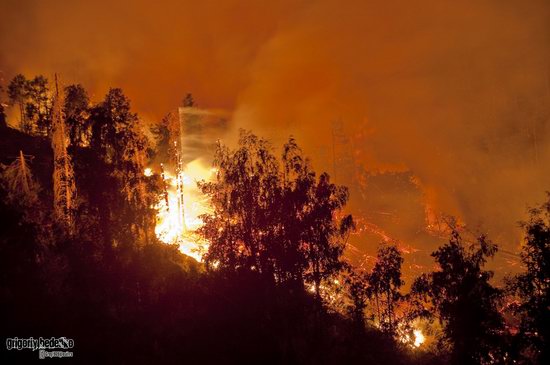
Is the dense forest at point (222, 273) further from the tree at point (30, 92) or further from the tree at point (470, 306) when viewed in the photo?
the tree at point (30, 92)

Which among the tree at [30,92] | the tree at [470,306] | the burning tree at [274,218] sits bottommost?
the tree at [470,306]

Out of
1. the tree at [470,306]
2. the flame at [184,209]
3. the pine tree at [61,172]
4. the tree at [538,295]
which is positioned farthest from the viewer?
the flame at [184,209]

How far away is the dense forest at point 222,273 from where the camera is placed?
16688 millimetres

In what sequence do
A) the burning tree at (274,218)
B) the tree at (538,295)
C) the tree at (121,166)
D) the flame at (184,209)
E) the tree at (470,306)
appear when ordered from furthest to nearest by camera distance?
the flame at (184,209)
the tree at (121,166)
the burning tree at (274,218)
the tree at (470,306)
the tree at (538,295)

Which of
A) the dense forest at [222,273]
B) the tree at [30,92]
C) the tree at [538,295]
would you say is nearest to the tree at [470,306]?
the dense forest at [222,273]

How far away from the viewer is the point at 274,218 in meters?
24.3

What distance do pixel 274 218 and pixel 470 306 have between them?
12.4 metres

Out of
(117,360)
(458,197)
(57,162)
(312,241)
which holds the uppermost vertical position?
(458,197)

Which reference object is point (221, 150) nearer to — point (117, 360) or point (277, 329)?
point (277, 329)

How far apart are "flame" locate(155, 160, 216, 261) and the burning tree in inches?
332

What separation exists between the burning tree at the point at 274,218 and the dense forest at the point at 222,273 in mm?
98

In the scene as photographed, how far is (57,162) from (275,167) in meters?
14.6

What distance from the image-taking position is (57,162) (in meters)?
23.9

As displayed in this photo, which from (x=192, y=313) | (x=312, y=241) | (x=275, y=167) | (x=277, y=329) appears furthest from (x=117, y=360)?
(x=275, y=167)
